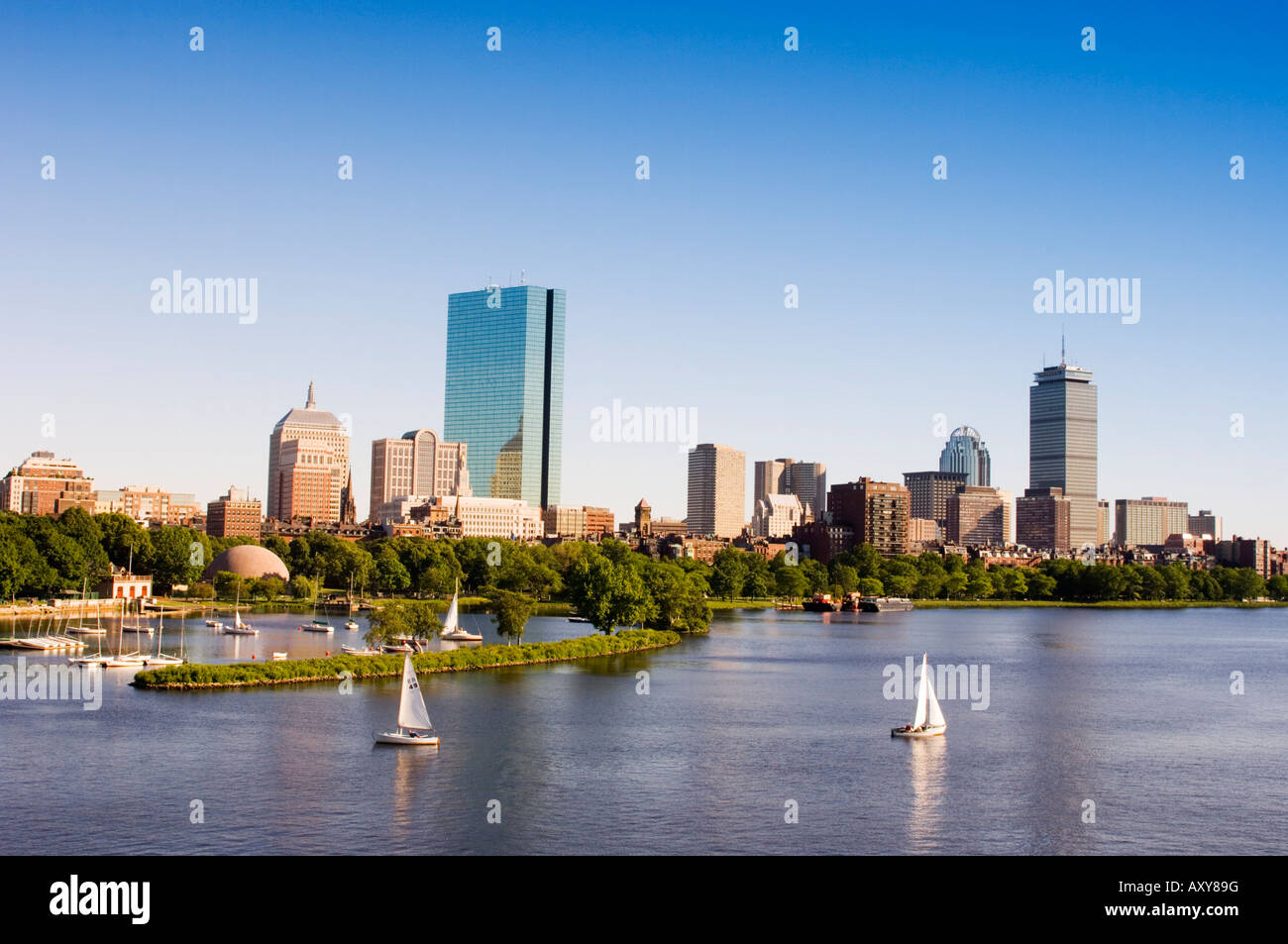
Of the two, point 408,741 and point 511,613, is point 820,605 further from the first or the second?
point 408,741

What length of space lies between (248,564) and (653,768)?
422 feet

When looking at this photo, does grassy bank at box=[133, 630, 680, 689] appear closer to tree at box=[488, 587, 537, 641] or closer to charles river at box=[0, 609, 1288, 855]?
charles river at box=[0, 609, 1288, 855]

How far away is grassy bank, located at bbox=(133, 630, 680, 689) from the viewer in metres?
70.9

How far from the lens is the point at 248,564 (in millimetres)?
168625

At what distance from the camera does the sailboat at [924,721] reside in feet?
197

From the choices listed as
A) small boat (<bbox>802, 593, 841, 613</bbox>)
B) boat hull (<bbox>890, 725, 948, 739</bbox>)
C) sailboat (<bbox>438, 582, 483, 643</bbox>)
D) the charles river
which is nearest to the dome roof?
sailboat (<bbox>438, 582, 483, 643</bbox>)

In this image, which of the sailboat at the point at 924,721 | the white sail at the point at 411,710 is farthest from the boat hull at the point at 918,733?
the white sail at the point at 411,710

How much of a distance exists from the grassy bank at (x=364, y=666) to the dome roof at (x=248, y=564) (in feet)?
264

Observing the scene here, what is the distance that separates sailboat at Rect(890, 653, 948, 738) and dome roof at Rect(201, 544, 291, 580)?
121543mm

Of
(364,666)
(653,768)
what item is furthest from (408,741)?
(364,666)
